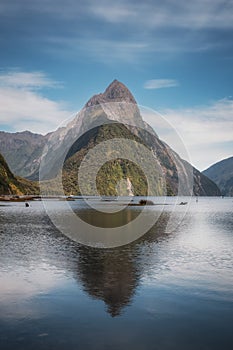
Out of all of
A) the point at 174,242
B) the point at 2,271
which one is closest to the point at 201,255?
the point at 174,242

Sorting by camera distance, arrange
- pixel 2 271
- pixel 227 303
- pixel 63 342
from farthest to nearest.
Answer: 1. pixel 2 271
2. pixel 227 303
3. pixel 63 342

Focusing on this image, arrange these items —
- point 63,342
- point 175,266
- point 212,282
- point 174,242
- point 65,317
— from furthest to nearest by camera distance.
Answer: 1. point 174,242
2. point 175,266
3. point 212,282
4. point 65,317
5. point 63,342

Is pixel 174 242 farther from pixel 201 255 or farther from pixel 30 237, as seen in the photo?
pixel 30 237

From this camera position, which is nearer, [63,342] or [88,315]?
[63,342]

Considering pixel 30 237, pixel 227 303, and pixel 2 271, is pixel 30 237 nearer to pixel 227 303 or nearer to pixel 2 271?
pixel 2 271

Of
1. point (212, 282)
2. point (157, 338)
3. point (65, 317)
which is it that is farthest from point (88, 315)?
point (212, 282)

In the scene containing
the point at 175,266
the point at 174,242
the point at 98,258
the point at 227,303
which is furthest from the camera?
the point at 174,242
